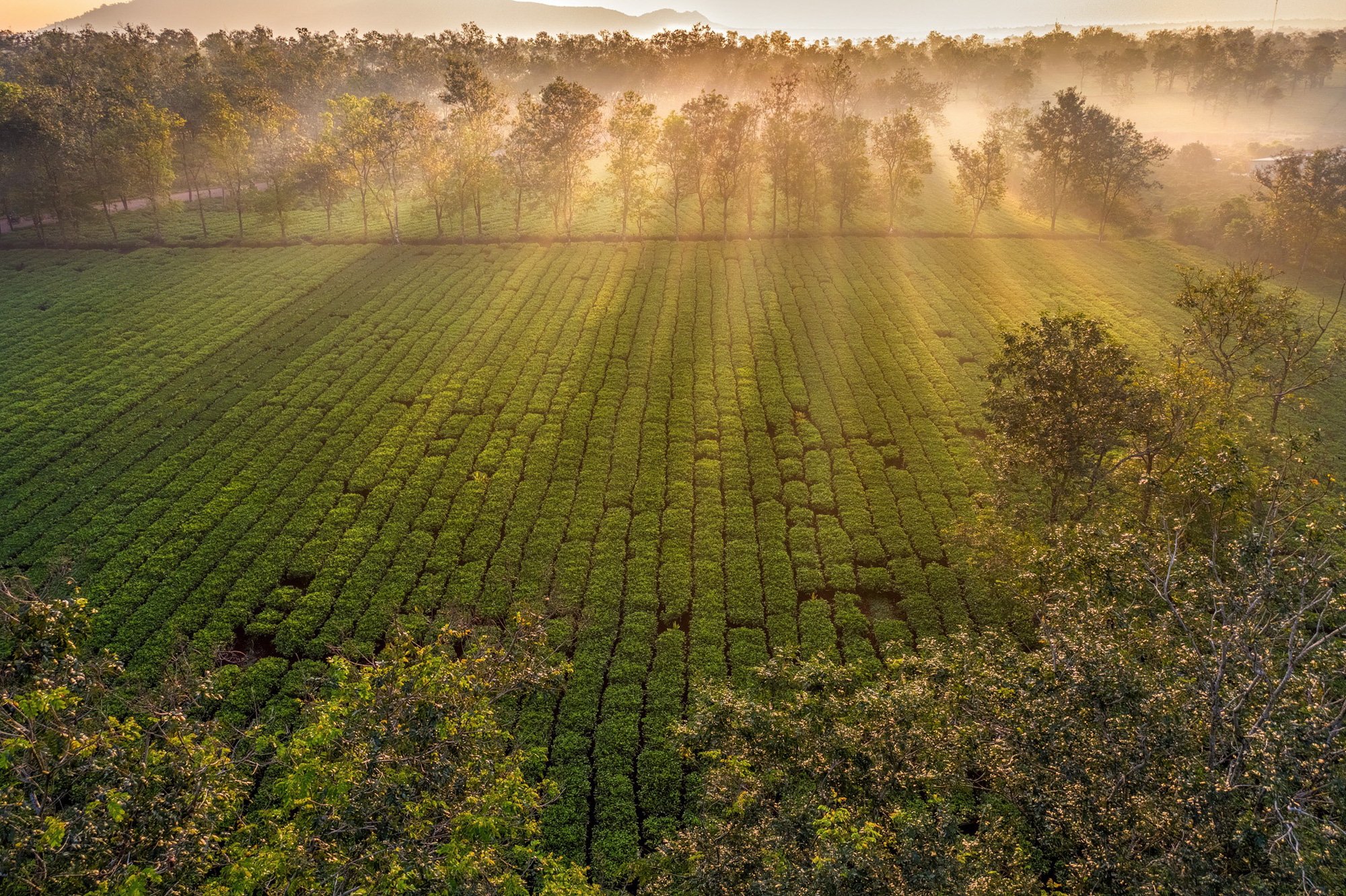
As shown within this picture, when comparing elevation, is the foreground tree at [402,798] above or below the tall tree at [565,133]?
below

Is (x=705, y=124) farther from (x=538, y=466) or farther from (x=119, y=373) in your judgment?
(x=119, y=373)

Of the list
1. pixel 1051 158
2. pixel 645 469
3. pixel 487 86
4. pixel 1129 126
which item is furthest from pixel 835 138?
pixel 645 469

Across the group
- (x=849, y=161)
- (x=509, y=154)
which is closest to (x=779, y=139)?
(x=849, y=161)

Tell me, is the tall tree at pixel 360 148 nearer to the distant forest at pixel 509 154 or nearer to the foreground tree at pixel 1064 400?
the distant forest at pixel 509 154

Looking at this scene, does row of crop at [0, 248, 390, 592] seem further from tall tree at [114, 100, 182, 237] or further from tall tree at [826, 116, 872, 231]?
tall tree at [826, 116, 872, 231]

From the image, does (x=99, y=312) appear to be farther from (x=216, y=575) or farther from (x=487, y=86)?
(x=487, y=86)

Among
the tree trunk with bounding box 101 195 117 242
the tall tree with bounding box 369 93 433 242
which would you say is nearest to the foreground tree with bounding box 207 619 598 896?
the tall tree with bounding box 369 93 433 242

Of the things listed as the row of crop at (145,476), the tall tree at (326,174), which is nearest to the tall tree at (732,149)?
the tall tree at (326,174)
